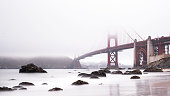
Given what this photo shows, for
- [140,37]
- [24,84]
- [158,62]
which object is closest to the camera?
[24,84]

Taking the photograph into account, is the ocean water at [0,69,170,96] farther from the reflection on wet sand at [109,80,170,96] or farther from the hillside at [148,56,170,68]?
the hillside at [148,56,170,68]

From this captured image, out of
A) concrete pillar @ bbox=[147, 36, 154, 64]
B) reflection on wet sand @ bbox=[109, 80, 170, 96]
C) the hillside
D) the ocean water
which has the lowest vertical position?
the ocean water

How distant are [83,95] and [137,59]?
91952 mm

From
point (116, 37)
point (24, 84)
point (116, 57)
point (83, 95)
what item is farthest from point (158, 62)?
point (83, 95)

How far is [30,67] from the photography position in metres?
53.9

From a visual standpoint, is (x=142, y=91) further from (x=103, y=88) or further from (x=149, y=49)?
(x=149, y=49)

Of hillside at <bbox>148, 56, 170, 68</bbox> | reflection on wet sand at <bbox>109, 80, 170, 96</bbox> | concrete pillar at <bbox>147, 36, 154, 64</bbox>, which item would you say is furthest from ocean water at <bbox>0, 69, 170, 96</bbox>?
concrete pillar at <bbox>147, 36, 154, 64</bbox>

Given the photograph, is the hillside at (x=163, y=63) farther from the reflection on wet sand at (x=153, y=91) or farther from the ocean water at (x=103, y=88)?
the reflection on wet sand at (x=153, y=91)

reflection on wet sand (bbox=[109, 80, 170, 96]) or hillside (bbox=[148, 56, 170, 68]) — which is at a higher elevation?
hillside (bbox=[148, 56, 170, 68])

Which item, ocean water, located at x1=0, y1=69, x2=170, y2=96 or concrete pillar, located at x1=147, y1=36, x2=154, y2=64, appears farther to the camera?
concrete pillar, located at x1=147, y1=36, x2=154, y2=64

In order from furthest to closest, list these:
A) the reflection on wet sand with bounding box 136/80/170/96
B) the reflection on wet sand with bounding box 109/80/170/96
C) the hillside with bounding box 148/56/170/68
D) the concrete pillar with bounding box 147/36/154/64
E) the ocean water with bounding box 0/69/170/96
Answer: the concrete pillar with bounding box 147/36/154/64, the hillside with bounding box 148/56/170/68, the ocean water with bounding box 0/69/170/96, the reflection on wet sand with bounding box 109/80/170/96, the reflection on wet sand with bounding box 136/80/170/96

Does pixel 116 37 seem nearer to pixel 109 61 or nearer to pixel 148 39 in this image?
pixel 109 61

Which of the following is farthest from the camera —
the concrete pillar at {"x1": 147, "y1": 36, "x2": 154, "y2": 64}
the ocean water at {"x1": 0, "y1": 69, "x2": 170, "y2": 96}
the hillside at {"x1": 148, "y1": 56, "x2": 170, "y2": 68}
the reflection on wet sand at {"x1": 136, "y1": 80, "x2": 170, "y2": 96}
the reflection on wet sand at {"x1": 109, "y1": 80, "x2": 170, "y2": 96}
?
the concrete pillar at {"x1": 147, "y1": 36, "x2": 154, "y2": 64}

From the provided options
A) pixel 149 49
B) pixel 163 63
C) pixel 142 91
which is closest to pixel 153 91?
pixel 142 91
